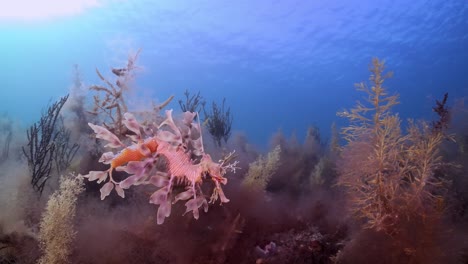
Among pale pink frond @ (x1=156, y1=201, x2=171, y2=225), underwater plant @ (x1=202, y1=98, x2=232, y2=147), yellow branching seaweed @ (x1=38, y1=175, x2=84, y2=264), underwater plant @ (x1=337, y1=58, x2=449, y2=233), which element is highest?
underwater plant @ (x1=202, y1=98, x2=232, y2=147)

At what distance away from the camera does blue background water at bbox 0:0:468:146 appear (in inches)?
894

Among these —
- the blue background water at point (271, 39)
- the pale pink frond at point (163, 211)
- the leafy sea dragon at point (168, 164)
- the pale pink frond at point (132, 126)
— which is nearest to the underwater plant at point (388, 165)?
the leafy sea dragon at point (168, 164)

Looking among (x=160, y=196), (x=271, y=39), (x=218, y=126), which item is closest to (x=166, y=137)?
(x=160, y=196)

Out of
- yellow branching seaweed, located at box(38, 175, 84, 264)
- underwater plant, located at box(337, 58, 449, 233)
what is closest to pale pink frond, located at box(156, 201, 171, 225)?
yellow branching seaweed, located at box(38, 175, 84, 264)

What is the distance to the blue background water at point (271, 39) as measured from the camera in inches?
894

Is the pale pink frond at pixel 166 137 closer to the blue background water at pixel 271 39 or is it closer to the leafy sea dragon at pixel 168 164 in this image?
the leafy sea dragon at pixel 168 164

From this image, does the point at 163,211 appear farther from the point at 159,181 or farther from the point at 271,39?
the point at 271,39

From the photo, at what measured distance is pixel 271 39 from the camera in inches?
1153

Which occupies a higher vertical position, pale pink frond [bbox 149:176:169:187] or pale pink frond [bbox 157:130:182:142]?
pale pink frond [bbox 157:130:182:142]

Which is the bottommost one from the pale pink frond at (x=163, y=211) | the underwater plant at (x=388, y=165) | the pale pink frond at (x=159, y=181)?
the pale pink frond at (x=163, y=211)

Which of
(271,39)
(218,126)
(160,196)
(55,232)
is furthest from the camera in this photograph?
(271,39)

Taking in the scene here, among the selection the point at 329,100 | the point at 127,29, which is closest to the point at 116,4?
the point at 127,29

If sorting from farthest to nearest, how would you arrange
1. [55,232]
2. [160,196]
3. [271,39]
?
[271,39] < [55,232] < [160,196]

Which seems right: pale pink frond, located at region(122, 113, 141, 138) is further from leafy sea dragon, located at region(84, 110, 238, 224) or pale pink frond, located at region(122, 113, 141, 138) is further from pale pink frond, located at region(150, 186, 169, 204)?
pale pink frond, located at region(150, 186, 169, 204)
